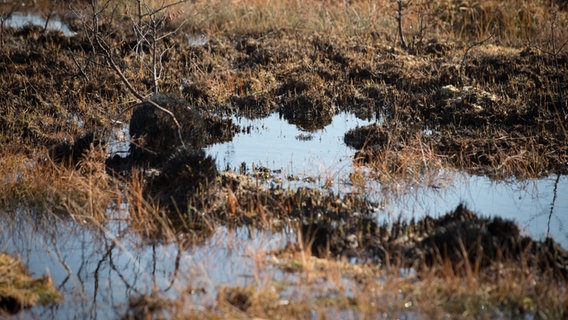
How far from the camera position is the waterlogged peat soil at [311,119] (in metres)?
6.42

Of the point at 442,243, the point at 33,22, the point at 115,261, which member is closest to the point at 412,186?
the point at 442,243

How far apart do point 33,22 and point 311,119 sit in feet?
26.4

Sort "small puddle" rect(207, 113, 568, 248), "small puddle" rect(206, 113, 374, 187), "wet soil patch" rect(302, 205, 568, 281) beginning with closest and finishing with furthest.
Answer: "wet soil patch" rect(302, 205, 568, 281)
"small puddle" rect(207, 113, 568, 248)
"small puddle" rect(206, 113, 374, 187)

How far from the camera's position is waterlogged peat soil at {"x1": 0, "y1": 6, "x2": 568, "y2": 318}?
21.1 ft

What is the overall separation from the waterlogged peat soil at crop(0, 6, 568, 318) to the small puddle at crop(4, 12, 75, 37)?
0.84m

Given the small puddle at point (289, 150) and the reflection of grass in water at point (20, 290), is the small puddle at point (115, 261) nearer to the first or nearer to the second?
the reflection of grass in water at point (20, 290)

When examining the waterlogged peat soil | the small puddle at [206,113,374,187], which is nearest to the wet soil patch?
the waterlogged peat soil

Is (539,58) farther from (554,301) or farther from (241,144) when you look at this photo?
(554,301)

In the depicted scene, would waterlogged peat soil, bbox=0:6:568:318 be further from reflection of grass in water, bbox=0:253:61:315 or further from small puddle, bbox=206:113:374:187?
reflection of grass in water, bbox=0:253:61:315

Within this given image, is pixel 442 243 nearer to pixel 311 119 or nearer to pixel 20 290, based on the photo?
pixel 20 290

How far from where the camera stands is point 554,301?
5141 mm

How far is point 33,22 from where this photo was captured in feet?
53.4

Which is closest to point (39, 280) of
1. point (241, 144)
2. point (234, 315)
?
point (234, 315)

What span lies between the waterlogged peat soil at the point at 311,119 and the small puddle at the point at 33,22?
84 cm
